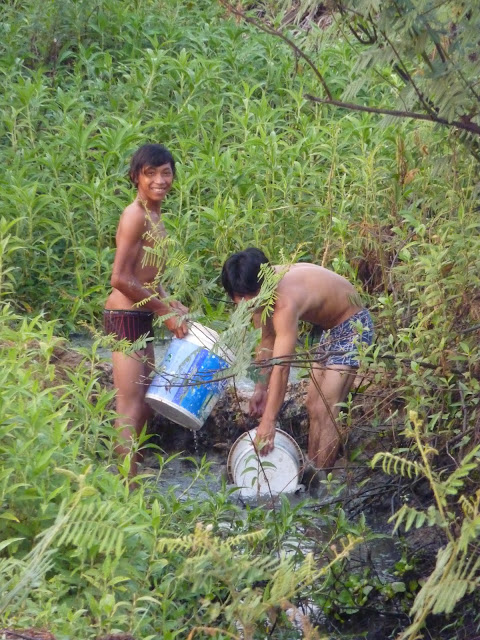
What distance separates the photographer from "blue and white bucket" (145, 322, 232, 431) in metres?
4.93

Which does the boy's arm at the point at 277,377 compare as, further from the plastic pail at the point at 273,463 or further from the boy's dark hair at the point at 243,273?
the boy's dark hair at the point at 243,273

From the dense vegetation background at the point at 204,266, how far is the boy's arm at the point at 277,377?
1.13 ft

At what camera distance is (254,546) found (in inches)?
169

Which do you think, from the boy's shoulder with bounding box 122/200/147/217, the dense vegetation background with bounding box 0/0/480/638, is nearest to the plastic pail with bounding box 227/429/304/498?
the dense vegetation background with bounding box 0/0/480/638

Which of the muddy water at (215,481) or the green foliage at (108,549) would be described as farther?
the muddy water at (215,481)

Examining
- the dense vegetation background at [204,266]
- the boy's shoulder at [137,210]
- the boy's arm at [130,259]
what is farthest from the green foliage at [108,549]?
the boy's shoulder at [137,210]

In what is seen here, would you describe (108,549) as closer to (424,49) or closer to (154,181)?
(424,49)

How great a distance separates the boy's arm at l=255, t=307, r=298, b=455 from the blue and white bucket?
0.23 metres

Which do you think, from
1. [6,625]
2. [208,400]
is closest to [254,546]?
[208,400]

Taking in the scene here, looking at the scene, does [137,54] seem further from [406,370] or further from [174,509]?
→ [174,509]

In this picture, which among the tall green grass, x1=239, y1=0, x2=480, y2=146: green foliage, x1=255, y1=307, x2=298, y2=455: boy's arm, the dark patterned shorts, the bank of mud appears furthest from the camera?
the tall green grass

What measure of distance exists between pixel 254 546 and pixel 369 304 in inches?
98.0

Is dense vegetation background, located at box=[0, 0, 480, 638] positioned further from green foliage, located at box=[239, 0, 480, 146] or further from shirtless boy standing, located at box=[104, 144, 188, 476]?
shirtless boy standing, located at box=[104, 144, 188, 476]

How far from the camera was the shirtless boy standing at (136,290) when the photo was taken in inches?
209
